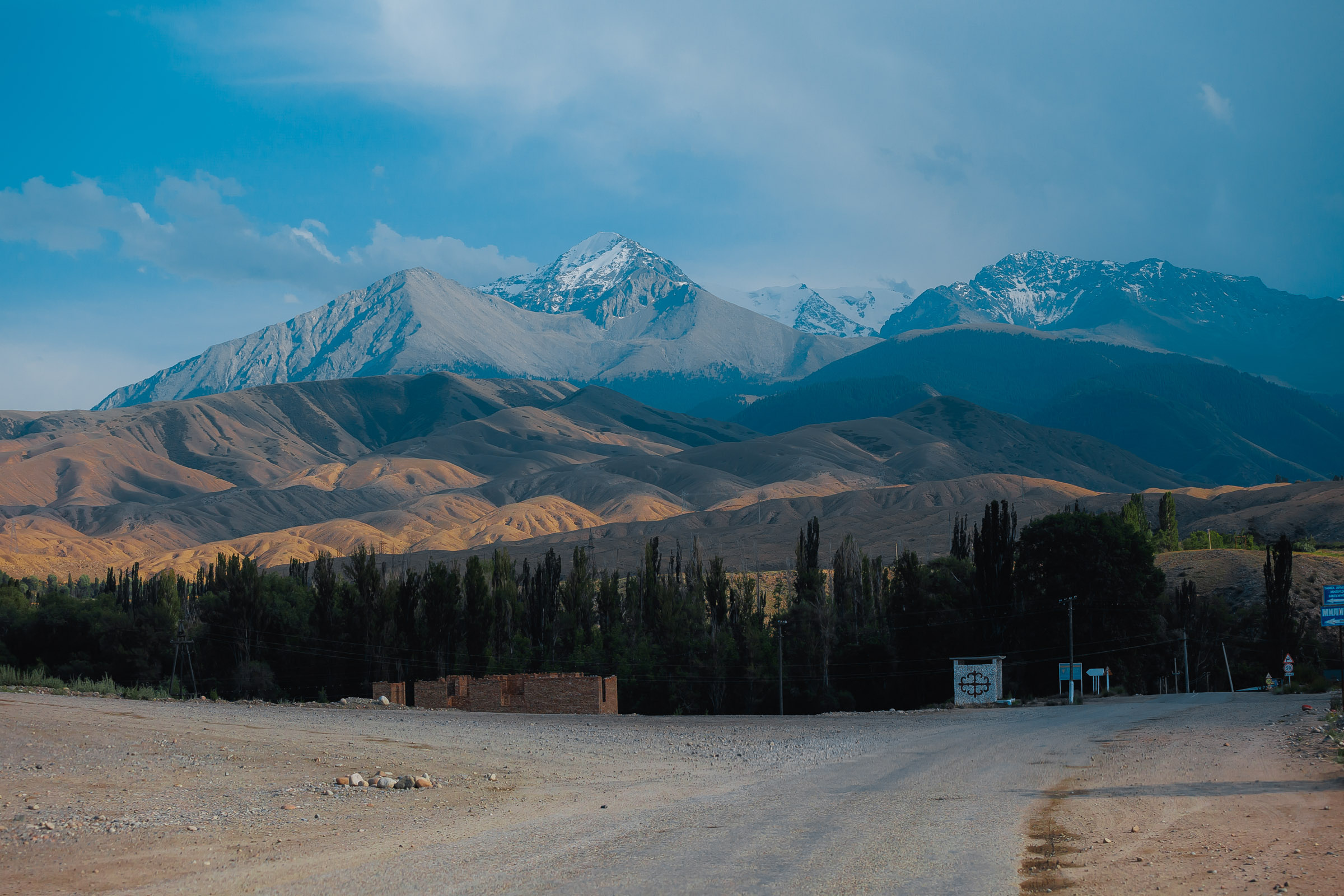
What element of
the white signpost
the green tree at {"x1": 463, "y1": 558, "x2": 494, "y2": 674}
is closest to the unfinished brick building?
the green tree at {"x1": 463, "y1": 558, "x2": 494, "y2": 674}

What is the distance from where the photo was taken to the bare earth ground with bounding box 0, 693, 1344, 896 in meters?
11.2

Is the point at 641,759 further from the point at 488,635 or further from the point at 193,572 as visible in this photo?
the point at 193,572

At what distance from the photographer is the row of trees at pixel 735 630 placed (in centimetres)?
6347

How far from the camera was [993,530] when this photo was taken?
6600cm

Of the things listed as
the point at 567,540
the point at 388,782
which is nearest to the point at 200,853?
the point at 388,782

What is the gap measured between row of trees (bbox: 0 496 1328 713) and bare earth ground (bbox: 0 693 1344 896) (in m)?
35.0

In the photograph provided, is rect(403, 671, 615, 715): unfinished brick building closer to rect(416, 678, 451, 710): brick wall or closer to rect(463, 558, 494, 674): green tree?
rect(416, 678, 451, 710): brick wall

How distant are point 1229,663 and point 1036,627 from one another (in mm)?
18616

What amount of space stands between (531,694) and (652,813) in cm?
3008

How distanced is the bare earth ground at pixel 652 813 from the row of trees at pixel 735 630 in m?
35.0

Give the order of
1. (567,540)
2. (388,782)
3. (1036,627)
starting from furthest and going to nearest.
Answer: (567,540) < (1036,627) < (388,782)

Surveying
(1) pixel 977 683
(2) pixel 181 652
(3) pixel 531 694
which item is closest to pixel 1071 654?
(1) pixel 977 683

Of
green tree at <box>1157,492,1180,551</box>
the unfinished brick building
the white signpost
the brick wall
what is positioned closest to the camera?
the unfinished brick building

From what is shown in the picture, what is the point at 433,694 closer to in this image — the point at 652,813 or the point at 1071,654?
the point at 1071,654
